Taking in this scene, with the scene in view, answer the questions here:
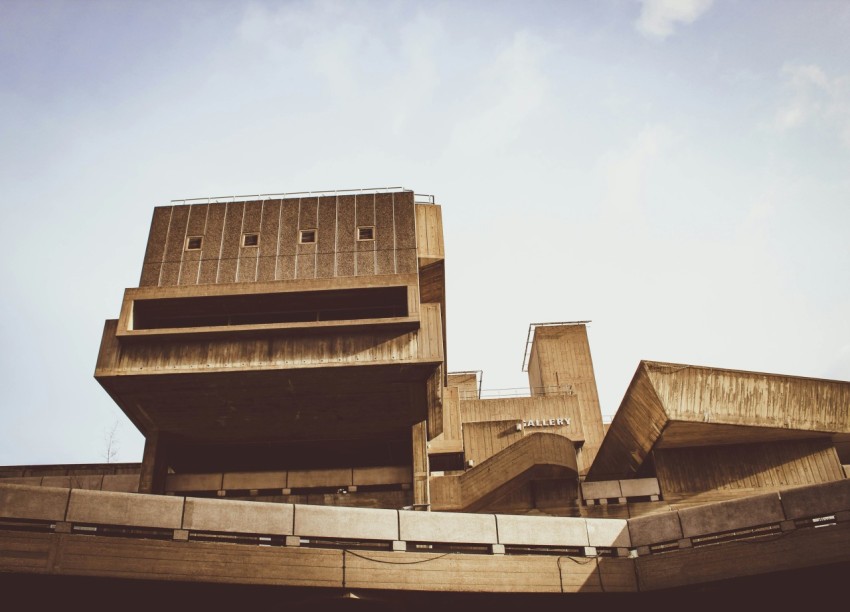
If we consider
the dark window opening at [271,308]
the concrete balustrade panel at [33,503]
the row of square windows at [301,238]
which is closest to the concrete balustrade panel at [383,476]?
the dark window opening at [271,308]

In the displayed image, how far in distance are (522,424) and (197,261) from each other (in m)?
21.8

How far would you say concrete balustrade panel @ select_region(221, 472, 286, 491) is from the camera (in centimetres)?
3066

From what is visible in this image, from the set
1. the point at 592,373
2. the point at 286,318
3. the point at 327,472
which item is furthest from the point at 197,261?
the point at 592,373

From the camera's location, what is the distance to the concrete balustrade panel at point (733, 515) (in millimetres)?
14078

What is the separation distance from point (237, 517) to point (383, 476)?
17078 mm

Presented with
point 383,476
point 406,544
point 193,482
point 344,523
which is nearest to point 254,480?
point 193,482

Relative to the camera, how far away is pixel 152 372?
2769 centimetres

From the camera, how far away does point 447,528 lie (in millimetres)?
14711

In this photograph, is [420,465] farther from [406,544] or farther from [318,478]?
[406,544]

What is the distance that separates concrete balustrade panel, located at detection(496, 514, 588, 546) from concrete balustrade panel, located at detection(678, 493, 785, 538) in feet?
7.48

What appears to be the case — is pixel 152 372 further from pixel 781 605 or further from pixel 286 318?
pixel 781 605

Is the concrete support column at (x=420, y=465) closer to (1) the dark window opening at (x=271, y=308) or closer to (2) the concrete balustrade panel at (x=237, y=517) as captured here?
(1) the dark window opening at (x=271, y=308)

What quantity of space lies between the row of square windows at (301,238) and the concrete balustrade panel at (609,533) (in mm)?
18306

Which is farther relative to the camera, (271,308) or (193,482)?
(193,482)
